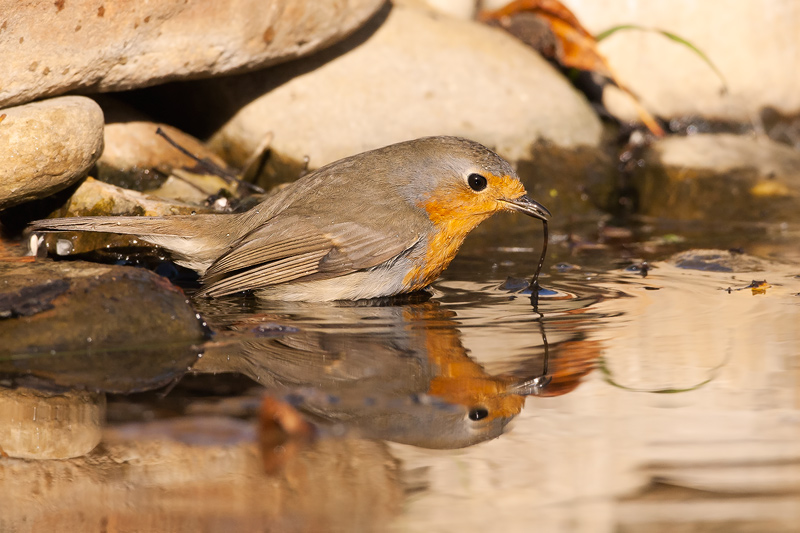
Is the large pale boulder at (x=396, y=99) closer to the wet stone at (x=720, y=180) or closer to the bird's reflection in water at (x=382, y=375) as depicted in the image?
Result: the wet stone at (x=720, y=180)

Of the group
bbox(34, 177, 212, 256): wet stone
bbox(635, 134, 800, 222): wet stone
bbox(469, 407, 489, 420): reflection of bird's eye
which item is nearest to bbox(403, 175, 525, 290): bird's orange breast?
bbox(34, 177, 212, 256): wet stone

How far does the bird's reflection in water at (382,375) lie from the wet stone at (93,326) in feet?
0.62

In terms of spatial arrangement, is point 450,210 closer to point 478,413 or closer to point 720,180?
point 478,413

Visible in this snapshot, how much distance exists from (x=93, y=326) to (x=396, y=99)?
13.1ft

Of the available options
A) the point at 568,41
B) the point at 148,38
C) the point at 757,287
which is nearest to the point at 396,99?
the point at 568,41

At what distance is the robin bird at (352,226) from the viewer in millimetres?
4879

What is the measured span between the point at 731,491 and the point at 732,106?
6.59 m

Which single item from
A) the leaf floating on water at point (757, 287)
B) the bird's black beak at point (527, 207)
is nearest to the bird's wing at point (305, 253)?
the bird's black beak at point (527, 207)

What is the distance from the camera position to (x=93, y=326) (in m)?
3.79

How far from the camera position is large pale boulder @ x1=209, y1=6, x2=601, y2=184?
711 centimetres

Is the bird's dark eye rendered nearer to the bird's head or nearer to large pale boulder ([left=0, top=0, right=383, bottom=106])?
the bird's head

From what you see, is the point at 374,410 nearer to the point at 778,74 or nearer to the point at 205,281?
the point at 205,281

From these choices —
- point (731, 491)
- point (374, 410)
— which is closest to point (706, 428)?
point (731, 491)

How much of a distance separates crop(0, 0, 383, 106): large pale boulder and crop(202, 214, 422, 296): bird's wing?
4.97 ft
